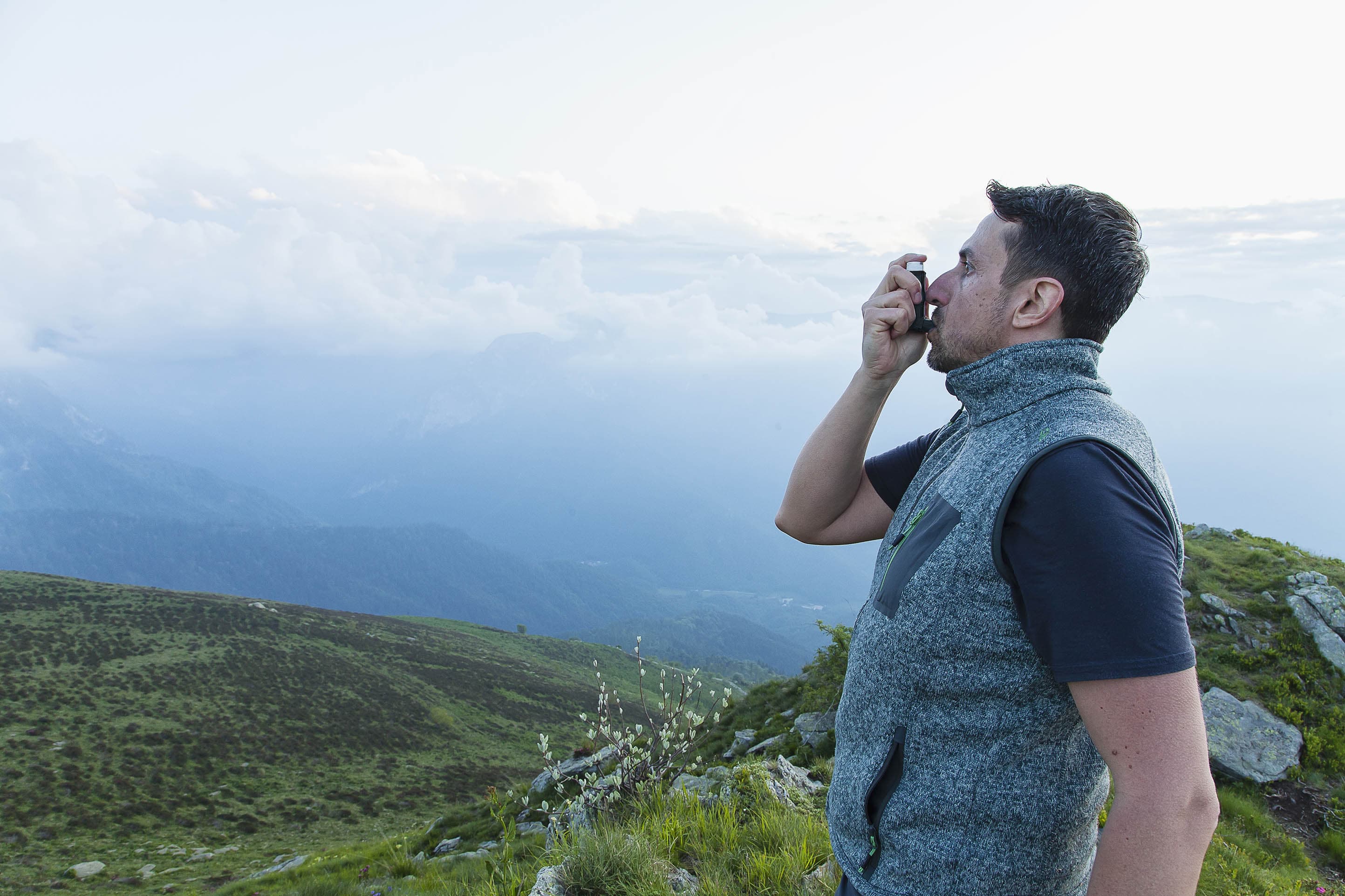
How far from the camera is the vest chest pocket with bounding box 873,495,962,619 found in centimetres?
178

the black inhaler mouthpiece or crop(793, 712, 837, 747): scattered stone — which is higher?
the black inhaler mouthpiece

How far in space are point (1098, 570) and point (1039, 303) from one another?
2.90ft

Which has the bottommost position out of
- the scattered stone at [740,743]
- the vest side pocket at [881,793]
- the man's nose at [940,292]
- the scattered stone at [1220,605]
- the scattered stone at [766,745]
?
the scattered stone at [740,743]

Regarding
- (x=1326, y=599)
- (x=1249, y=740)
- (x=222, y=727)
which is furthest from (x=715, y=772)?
(x=222, y=727)

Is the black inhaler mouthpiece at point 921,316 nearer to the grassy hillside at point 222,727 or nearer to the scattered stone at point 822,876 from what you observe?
the scattered stone at point 822,876

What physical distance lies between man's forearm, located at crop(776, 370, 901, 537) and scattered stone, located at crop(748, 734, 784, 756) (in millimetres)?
10234

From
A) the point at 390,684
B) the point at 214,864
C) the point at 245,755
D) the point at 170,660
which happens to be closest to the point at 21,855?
the point at 214,864

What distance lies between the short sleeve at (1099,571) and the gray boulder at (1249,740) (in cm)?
885

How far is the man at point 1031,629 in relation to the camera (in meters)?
1.40

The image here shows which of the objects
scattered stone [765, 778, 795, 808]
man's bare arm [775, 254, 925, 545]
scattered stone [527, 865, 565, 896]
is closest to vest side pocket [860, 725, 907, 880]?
man's bare arm [775, 254, 925, 545]

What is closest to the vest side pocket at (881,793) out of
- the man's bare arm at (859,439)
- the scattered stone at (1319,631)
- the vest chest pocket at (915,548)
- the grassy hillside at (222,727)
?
the vest chest pocket at (915,548)

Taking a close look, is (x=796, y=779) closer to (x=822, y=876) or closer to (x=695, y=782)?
(x=695, y=782)

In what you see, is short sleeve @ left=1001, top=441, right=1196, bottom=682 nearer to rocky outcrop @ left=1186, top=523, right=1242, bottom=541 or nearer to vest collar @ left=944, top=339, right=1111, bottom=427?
vest collar @ left=944, top=339, right=1111, bottom=427

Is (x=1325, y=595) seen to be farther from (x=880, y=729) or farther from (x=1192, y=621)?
(x=880, y=729)
